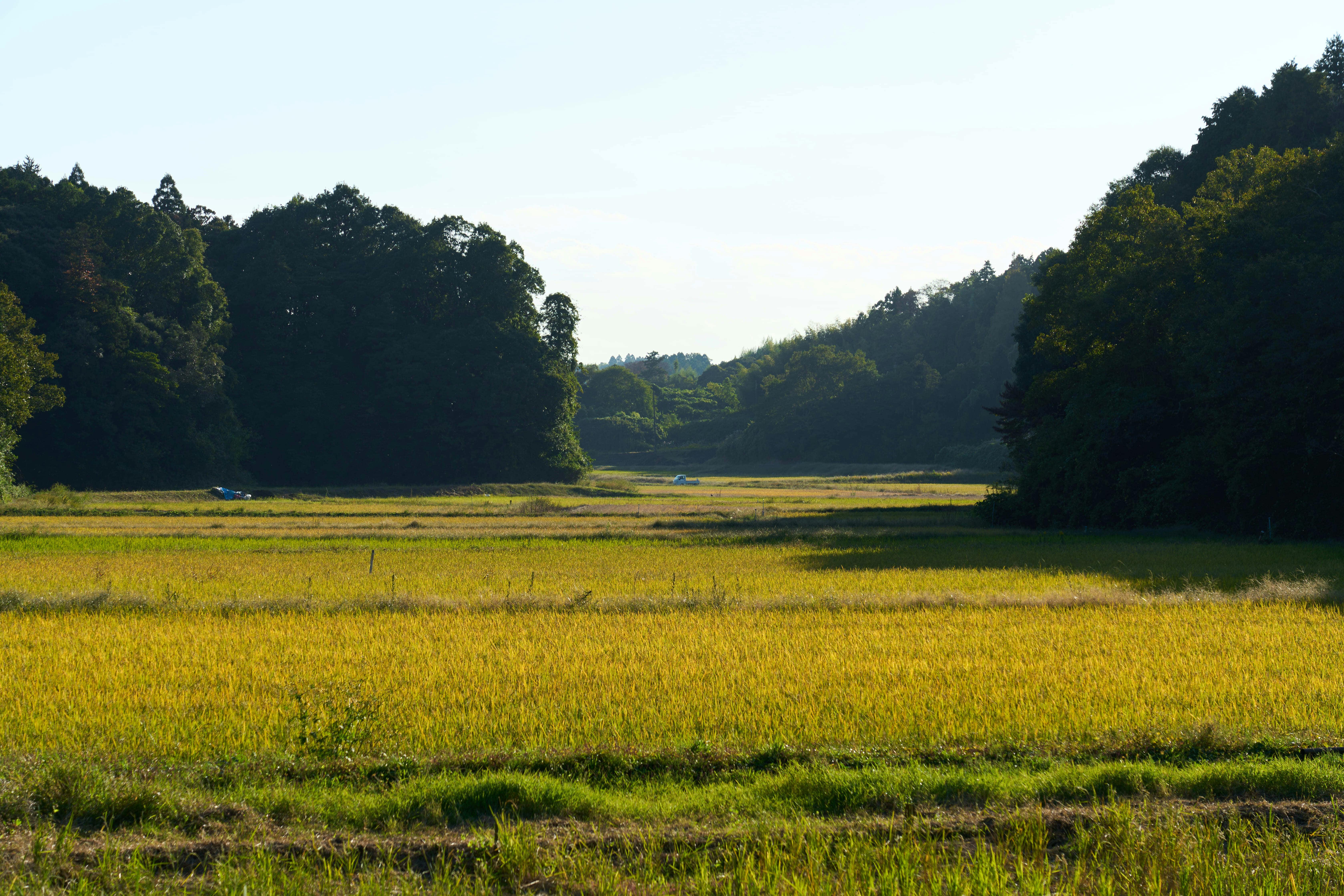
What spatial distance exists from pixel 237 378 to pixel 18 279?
50.6ft

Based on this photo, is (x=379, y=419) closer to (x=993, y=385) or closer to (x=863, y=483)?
(x=863, y=483)

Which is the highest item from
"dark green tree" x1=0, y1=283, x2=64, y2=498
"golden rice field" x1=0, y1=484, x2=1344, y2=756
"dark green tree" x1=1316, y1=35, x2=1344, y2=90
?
"dark green tree" x1=1316, y1=35, x2=1344, y2=90

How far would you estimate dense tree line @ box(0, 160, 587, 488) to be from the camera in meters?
54.1

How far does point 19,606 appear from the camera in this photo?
15.8 metres

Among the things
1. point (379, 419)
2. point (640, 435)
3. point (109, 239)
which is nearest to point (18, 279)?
point (109, 239)

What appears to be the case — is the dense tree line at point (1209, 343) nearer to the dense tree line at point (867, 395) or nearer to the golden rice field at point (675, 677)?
the golden rice field at point (675, 677)

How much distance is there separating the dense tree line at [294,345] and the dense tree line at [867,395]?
158 ft

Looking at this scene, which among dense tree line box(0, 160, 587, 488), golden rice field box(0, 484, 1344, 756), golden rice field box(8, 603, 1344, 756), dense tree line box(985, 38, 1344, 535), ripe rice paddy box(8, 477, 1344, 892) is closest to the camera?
ripe rice paddy box(8, 477, 1344, 892)

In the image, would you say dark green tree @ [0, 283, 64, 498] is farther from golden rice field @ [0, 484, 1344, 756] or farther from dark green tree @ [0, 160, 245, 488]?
golden rice field @ [0, 484, 1344, 756]

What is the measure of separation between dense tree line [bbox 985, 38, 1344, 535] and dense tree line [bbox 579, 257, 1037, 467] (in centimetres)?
4914

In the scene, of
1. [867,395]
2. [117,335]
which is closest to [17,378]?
[117,335]

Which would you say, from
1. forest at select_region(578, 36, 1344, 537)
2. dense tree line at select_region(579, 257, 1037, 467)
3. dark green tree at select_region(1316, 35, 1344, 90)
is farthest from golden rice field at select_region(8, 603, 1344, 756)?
dense tree line at select_region(579, 257, 1037, 467)

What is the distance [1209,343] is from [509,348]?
5015 cm

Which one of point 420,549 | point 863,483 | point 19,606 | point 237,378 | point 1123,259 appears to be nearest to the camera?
point 19,606
